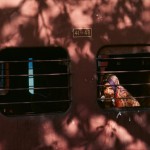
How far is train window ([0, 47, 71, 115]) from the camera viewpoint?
4758 mm

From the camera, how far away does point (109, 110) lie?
4969 millimetres

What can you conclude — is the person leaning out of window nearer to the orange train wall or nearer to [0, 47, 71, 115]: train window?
the orange train wall

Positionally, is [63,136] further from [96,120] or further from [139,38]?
[139,38]

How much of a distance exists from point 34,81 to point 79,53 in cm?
57

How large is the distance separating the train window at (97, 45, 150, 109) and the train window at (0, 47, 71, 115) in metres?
0.41

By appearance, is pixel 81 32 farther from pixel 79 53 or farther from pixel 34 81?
pixel 34 81

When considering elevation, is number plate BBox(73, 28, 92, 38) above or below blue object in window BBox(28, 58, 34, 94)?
above

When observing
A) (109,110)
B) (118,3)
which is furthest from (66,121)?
(118,3)

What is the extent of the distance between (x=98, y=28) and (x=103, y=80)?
0.58 m

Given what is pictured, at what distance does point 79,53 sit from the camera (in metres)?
4.86

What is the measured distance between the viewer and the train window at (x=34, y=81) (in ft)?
15.6

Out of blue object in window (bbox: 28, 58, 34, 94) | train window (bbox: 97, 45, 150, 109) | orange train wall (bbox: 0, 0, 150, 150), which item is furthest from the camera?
train window (bbox: 97, 45, 150, 109)

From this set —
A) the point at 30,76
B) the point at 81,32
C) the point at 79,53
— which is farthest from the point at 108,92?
the point at 30,76

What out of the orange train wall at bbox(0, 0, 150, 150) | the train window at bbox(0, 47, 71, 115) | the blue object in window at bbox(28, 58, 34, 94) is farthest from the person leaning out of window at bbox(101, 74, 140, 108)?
the blue object in window at bbox(28, 58, 34, 94)
